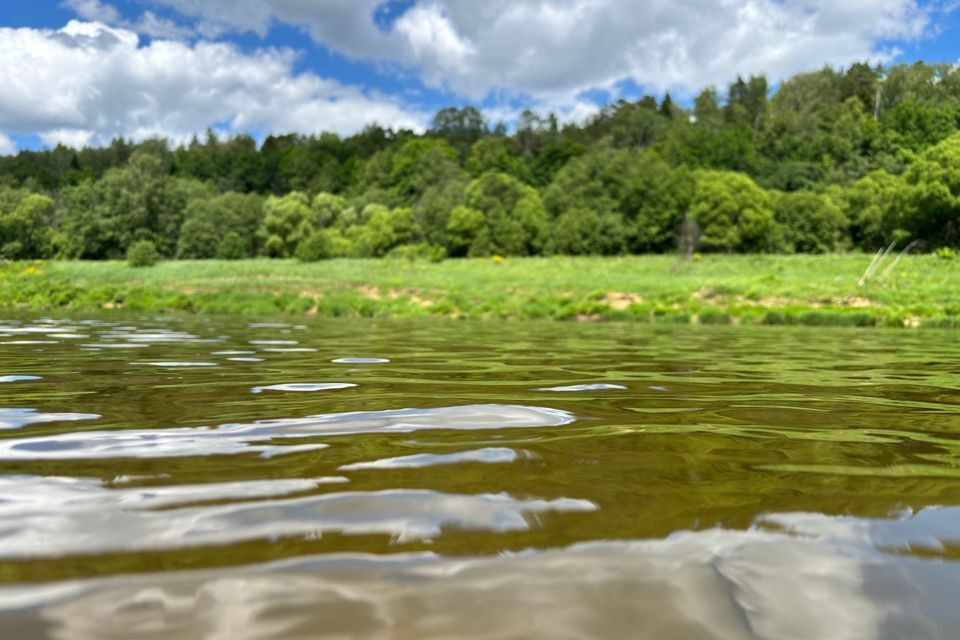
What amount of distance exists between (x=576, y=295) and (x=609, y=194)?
36779mm

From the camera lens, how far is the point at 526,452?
2199 millimetres

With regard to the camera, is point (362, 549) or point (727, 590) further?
point (362, 549)

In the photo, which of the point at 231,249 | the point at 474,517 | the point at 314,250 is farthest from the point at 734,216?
the point at 474,517

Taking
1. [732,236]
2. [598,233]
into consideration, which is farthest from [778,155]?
[598,233]

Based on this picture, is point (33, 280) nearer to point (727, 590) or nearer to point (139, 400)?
point (139, 400)

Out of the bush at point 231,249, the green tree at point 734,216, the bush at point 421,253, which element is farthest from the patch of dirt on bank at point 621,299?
the bush at point 231,249

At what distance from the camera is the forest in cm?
4722

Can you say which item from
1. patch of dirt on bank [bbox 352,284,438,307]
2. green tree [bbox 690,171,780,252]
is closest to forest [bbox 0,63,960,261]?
green tree [bbox 690,171,780,252]

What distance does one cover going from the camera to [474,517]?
1532mm

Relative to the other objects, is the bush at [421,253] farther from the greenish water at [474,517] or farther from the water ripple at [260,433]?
the greenish water at [474,517]

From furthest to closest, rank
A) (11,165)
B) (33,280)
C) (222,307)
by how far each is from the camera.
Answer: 1. (11,165)
2. (33,280)
3. (222,307)

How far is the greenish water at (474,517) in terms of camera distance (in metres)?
1.10

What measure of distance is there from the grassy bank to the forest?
705 centimetres

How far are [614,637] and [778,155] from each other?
78206 millimetres
